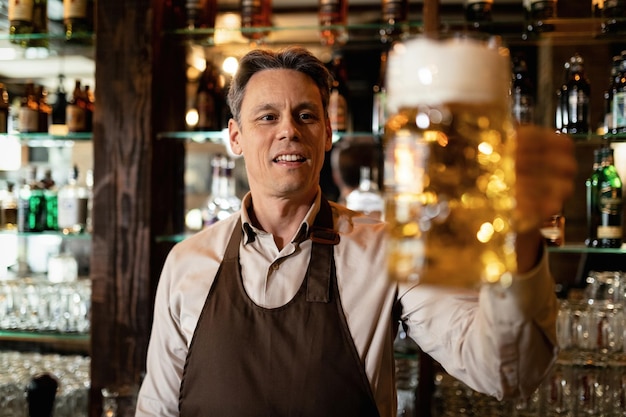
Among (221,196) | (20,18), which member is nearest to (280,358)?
(221,196)

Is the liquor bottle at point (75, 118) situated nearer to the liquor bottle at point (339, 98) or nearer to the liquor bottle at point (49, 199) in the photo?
the liquor bottle at point (49, 199)

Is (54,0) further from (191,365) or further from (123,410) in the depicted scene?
(191,365)

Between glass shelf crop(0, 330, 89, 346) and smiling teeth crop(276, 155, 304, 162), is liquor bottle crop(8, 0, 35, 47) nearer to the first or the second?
glass shelf crop(0, 330, 89, 346)

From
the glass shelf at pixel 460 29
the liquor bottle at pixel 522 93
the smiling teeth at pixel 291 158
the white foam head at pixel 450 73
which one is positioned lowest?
the smiling teeth at pixel 291 158

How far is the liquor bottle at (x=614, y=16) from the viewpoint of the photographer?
2.37 metres

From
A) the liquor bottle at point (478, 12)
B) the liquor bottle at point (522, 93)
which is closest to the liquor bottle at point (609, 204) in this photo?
the liquor bottle at point (522, 93)

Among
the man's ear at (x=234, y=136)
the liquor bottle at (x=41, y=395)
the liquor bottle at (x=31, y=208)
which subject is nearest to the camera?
the man's ear at (x=234, y=136)

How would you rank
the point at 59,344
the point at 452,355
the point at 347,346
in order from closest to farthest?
1. the point at 452,355
2. the point at 347,346
3. the point at 59,344

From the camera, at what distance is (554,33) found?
2.45m

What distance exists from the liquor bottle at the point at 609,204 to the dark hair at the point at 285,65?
131cm

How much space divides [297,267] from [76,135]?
1582mm

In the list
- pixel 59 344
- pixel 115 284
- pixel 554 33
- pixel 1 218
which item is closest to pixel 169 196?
pixel 115 284

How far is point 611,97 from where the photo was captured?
247 cm

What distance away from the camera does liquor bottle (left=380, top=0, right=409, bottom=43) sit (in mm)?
2504
